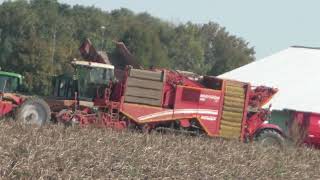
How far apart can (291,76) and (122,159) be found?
146ft

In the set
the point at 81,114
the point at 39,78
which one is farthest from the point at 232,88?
the point at 39,78

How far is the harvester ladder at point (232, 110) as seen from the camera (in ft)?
81.0

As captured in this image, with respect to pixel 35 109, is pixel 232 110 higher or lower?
higher

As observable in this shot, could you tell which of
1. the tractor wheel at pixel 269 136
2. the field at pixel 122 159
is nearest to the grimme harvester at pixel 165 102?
the tractor wheel at pixel 269 136

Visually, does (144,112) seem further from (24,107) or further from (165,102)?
(24,107)

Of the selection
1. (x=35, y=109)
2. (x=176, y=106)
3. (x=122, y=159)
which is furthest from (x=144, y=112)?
(x=122, y=159)

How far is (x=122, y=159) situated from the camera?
26.4 ft

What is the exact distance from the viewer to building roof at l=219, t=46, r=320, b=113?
153ft

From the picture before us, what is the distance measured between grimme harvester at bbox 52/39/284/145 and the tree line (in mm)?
44760

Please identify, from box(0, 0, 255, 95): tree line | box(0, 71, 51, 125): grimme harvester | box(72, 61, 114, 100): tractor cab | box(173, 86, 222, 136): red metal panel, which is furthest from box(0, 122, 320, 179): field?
box(0, 0, 255, 95): tree line

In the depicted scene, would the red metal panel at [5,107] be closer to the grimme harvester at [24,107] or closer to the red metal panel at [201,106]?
the grimme harvester at [24,107]

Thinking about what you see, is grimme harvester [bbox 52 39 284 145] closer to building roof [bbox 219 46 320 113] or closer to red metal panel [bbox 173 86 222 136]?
red metal panel [bbox 173 86 222 136]

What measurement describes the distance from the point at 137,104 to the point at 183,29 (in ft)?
298

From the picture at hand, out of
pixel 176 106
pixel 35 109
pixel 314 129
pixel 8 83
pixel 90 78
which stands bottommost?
pixel 35 109
